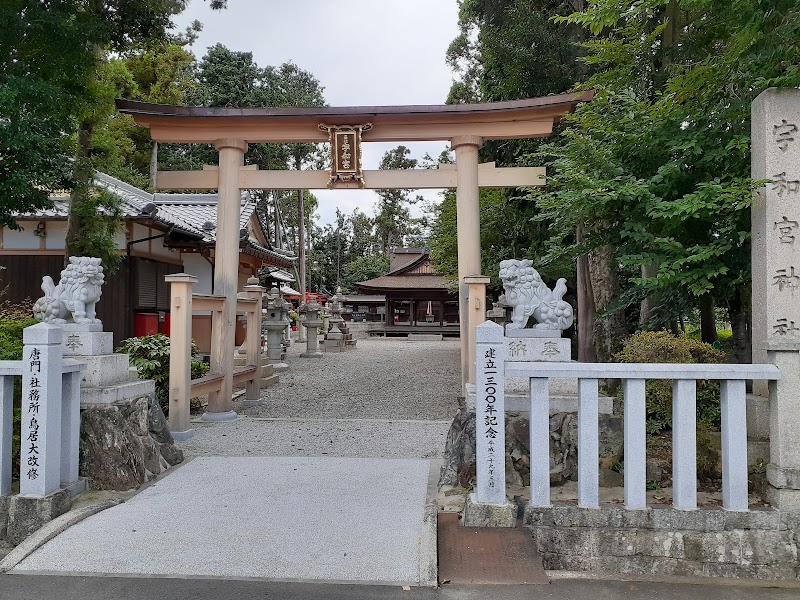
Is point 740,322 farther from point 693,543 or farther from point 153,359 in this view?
point 153,359

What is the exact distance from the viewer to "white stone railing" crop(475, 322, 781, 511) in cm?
353

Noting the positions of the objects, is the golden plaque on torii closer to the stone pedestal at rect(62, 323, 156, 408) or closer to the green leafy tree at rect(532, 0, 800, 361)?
the green leafy tree at rect(532, 0, 800, 361)

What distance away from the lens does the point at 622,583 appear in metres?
3.31

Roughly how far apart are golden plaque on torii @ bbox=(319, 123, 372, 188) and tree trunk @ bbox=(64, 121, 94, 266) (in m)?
3.93

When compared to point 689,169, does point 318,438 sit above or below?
below

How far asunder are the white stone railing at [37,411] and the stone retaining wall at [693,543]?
Answer: 149 inches

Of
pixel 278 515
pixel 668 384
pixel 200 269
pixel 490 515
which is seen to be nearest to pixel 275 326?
pixel 200 269

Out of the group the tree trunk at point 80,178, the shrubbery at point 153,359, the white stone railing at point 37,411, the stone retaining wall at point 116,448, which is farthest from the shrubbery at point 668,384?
the tree trunk at point 80,178

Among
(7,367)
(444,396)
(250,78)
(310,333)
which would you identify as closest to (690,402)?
(7,367)

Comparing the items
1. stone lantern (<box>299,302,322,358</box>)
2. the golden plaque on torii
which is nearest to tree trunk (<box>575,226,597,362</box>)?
the golden plaque on torii

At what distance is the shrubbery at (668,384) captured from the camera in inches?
179

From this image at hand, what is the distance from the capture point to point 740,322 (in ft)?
21.1

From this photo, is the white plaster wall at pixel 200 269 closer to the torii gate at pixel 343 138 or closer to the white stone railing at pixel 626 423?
the torii gate at pixel 343 138

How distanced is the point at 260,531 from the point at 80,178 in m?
7.15
